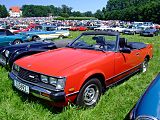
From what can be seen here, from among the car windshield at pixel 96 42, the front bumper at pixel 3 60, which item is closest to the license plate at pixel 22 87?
the car windshield at pixel 96 42

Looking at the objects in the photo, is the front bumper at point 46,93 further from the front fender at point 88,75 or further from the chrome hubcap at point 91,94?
the chrome hubcap at point 91,94

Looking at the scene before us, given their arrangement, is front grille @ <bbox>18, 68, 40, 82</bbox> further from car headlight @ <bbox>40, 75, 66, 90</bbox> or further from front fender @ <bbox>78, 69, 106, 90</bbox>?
front fender @ <bbox>78, 69, 106, 90</bbox>

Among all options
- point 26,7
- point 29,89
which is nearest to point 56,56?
point 29,89

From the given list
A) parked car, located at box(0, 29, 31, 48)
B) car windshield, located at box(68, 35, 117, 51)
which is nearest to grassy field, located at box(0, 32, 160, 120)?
car windshield, located at box(68, 35, 117, 51)

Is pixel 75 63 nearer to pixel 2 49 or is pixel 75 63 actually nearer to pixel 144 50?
pixel 144 50

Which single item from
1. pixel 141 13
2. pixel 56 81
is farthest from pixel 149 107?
pixel 141 13

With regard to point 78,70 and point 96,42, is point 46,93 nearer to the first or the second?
point 78,70

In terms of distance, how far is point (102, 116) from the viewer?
4.53m

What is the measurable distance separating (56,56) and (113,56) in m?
1.25

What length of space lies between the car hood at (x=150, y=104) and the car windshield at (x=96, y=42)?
7.39 ft

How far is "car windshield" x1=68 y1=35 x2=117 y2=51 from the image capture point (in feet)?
19.0

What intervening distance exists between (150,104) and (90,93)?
178cm

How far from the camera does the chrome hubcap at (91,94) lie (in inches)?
187

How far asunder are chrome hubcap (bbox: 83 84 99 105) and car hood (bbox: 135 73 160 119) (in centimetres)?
141
